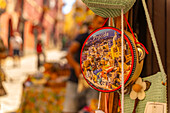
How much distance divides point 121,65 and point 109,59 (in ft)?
0.11

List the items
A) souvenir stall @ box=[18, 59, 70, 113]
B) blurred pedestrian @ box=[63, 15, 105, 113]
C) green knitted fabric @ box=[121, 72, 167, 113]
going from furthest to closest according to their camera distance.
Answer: souvenir stall @ box=[18, 59, 70, 113] → blurred pedestrian @ box=[63, 15, 105, 113] → green knitted fabric @ box=[121, 72, 167, 113]

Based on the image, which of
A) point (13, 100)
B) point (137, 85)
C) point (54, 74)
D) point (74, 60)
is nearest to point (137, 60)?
point (137, 85)

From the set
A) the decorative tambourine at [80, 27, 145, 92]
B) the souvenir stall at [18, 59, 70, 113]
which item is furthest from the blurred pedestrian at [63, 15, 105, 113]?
the decorative tambourine at [80, 27, 145, 92]

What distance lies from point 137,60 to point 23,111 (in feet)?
6.24

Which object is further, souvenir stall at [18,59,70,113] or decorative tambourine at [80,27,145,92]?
souvenir stall at [18,59,70,113]

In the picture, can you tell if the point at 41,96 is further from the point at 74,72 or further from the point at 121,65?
the point at 121,65

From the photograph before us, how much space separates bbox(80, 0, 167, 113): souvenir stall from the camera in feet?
1.31

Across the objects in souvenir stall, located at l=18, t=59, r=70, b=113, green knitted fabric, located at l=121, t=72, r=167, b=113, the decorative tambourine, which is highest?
the decorative tambourine

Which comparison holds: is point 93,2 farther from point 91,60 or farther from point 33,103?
point 33,103

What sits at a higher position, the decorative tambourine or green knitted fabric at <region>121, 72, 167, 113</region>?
the decorative tambourine

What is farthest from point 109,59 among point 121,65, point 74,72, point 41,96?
point 41,96

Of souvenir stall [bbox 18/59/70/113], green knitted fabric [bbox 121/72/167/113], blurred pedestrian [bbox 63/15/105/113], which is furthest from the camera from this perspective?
souvenir stall [bbox 18/59/70/113]

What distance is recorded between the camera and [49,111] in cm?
209

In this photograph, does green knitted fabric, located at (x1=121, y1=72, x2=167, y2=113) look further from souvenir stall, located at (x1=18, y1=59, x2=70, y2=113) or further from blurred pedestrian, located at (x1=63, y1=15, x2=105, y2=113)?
souvenir stall, located at (x1=18, y1=59, x2=70, y2=113)
